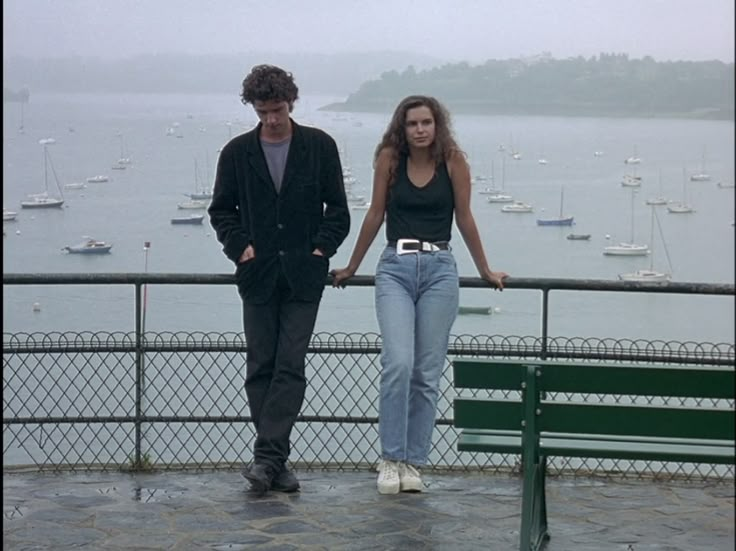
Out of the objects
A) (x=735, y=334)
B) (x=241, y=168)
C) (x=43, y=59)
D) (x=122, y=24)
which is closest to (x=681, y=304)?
(x=241, y=168)

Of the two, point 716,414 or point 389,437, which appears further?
point 389,437

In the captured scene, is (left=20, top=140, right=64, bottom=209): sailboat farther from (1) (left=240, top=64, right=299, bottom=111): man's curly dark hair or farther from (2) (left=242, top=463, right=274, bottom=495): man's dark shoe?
(1) (left=240, top=64, right=299, bottom=111): man's curly dark hair

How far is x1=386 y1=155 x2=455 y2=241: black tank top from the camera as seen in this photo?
693cm

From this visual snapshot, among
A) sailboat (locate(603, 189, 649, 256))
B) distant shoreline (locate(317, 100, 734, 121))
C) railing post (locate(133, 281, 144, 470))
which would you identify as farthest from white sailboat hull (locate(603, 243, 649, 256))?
railing post (locate(133, 281, 144, 470))

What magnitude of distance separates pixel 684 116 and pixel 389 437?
1989 millimetres

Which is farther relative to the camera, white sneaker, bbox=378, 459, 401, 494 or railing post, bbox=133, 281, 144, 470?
railing post, bbox=133, 281, 144, 470

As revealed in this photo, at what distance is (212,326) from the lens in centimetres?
1566

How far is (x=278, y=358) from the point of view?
7.04m

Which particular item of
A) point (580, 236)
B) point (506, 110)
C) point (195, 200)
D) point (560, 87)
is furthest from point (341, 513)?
point (580, 236)

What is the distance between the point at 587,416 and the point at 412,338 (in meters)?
1.70

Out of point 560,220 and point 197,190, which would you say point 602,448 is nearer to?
point 197,190

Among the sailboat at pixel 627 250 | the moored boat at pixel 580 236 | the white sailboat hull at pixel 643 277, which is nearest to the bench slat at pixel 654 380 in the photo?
the white sailboat hull at pixel 643 277

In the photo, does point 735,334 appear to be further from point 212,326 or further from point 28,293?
point 28,293

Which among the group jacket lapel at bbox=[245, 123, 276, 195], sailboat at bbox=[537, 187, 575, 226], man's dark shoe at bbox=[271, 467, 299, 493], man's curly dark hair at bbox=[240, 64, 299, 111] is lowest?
man's dark shoe at bbox=[271, 467, 299, 493]
